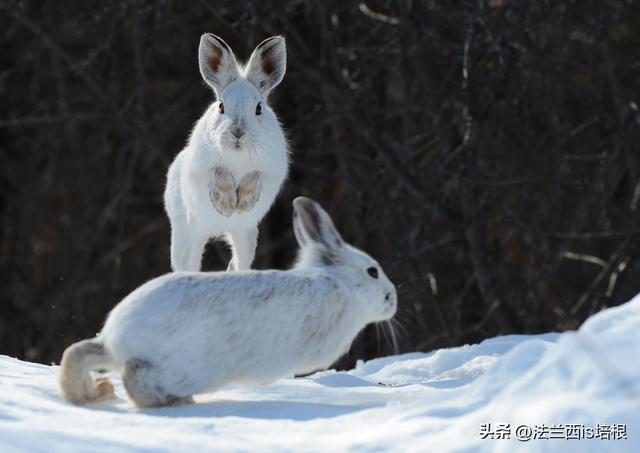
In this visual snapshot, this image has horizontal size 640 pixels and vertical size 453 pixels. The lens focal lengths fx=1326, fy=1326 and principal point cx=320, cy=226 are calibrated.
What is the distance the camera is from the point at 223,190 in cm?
688

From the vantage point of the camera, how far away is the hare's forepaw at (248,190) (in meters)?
6.92

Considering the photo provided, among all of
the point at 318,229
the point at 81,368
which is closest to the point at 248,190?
the point at 318,229

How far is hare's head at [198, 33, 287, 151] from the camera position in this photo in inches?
267

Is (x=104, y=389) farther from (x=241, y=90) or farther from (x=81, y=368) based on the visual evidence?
(x=241, y=90)

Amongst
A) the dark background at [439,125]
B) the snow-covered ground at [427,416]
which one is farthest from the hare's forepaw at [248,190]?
the dark background at [439,125]

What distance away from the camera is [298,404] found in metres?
5.35

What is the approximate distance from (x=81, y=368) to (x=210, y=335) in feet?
1.79

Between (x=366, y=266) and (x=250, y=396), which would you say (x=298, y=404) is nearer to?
(x=250, y=396)

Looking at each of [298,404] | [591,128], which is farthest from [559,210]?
[298,404]

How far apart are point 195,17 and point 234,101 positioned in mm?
4626

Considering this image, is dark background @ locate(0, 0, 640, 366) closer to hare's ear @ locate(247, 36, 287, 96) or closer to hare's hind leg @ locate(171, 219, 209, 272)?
hare's ear @ locate(247, 36, 287, 96)

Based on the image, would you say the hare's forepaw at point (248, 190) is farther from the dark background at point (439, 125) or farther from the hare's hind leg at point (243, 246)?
the dark background at point (439, 125)

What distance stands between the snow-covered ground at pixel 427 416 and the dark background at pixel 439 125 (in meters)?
4.25

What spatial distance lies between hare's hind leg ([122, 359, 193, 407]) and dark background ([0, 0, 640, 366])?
13.8 feet
